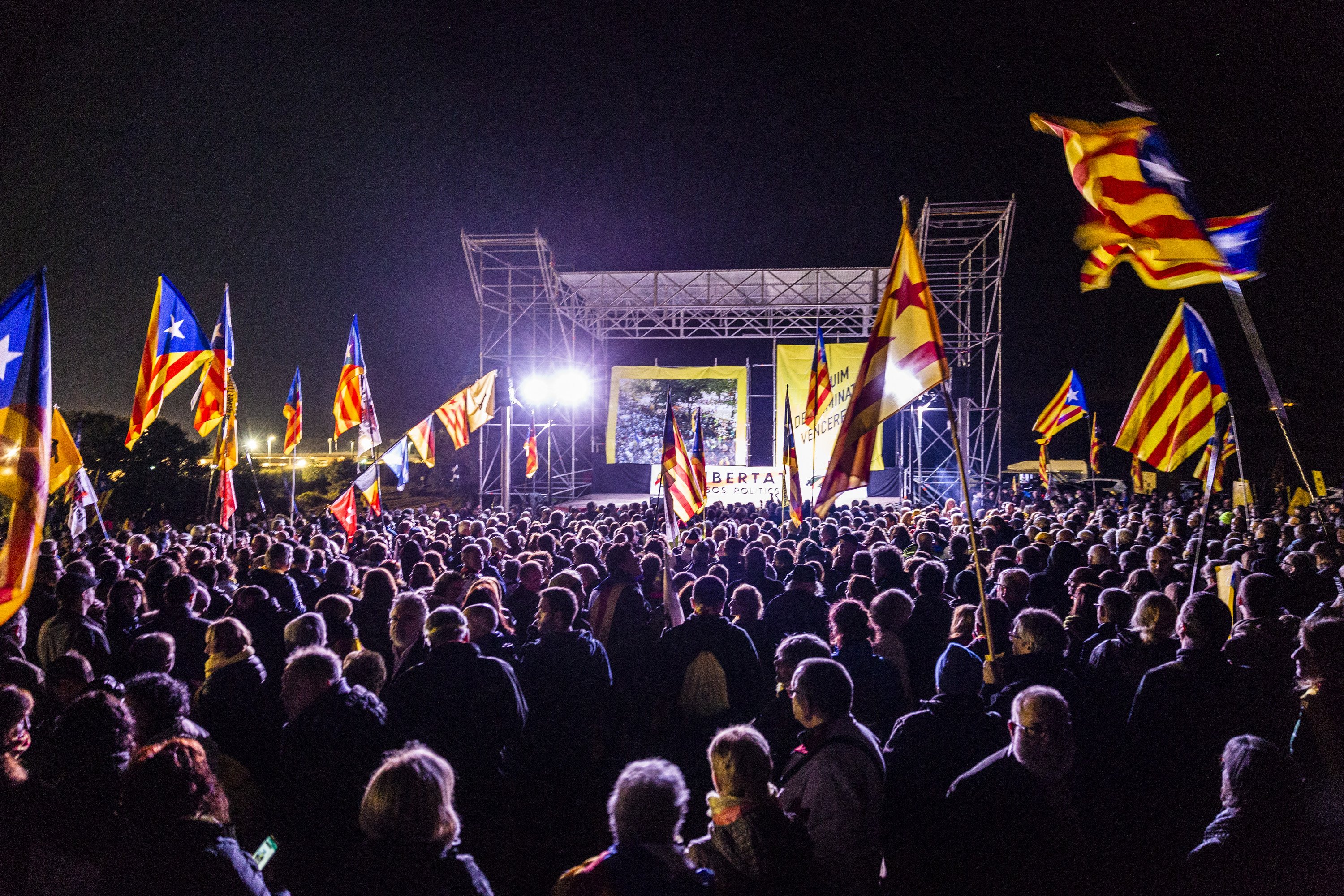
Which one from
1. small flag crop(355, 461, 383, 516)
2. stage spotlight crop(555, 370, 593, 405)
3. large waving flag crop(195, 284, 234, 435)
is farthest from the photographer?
stage spotlight crop(555, 370, 593, 405)

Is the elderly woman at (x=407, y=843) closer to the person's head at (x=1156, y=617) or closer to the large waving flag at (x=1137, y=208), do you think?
the person's head at (x=1156, y=617)

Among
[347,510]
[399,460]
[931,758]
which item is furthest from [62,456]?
[931,758]

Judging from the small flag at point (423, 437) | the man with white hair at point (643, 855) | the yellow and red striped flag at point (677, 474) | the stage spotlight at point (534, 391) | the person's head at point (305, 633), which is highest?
the stage spotlight at point (534, 391)

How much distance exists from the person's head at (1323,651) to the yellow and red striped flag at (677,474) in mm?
5096

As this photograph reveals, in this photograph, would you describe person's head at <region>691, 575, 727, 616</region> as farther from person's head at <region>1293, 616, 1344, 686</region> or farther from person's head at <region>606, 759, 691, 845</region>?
person's head at <region>1293, 616, 1344, 686</region>

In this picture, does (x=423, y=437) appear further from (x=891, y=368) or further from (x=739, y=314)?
(x=739, y=314)

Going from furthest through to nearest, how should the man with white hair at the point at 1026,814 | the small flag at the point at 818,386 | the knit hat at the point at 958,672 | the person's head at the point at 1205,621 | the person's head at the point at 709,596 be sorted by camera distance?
1. the small flag at the point at 818,386
2. the person's head at the point at 709,596
3. the person's head at the point at 1205,621
4. the knit hat at the point at 958,672
5. the man with white hair at the point at 1026,814

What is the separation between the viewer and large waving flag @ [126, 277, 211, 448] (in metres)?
7.57

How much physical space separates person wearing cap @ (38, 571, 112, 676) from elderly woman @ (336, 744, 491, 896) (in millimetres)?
3592

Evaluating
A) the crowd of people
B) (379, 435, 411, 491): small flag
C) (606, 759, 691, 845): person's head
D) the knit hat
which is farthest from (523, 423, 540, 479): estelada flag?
(606, 759, 691, 845): person's head

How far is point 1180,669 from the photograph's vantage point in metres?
3.56

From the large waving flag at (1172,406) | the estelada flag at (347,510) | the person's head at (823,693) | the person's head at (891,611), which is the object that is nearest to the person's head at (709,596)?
the person's head at (891,611)

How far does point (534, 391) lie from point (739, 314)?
9.81 m

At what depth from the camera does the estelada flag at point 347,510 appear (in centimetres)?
974
